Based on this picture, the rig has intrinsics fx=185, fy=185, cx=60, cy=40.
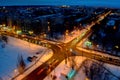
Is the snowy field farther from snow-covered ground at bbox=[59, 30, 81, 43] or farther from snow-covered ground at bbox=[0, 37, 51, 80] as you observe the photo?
snow-covered ground at bbox=[59, 30, 81, 43]

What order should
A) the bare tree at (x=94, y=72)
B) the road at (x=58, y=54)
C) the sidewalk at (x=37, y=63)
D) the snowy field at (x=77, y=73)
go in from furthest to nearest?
the road at (x=58, y=54)
the sidewalk at (x=37, y=63)
the snowy field at (x=77, y=73)
the bare tree at (x=94, y=72)

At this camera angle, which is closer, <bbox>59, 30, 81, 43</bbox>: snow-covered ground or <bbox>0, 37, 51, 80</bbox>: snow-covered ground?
<bbox>0, 37, 51, 80</bbox>: snow-covered ground

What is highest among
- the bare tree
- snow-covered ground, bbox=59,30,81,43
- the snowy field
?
snow-covered ground, bbox=59,30,81,43

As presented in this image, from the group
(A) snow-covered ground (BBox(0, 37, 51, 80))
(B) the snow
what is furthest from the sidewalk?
(B) the snow

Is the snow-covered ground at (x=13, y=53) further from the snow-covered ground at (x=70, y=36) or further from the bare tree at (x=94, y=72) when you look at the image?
the bare tree at (x=94, y=72)

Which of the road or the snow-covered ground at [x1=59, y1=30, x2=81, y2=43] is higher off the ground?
the snow-covered ground at [x1=59, y1=30, x2=81, y2=43]

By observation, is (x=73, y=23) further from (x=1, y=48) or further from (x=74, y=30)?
(x=1, y=48)

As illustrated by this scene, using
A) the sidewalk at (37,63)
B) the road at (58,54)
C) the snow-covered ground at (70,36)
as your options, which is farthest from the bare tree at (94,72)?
the snow-covered ground at (70,36)

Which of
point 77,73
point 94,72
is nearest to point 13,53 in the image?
point 77,73

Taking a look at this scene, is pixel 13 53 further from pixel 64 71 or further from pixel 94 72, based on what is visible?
pixel 94 72

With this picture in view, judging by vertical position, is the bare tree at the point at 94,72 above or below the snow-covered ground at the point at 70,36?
below
